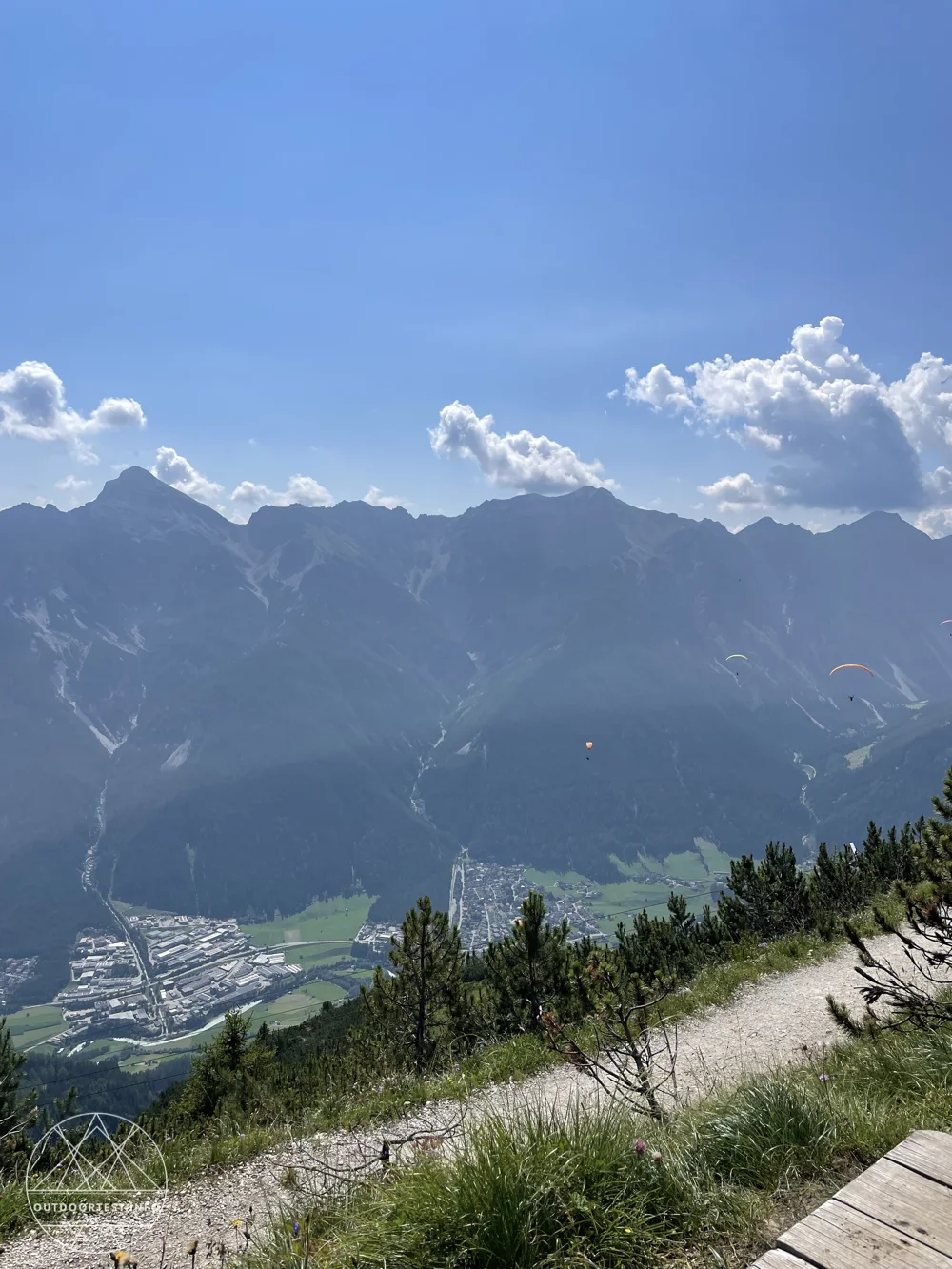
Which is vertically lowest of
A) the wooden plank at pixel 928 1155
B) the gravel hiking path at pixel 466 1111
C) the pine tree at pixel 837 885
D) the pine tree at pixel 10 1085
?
the pine tree at pixel 10 1085

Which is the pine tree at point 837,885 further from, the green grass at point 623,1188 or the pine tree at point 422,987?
the green grass at point 623,1188

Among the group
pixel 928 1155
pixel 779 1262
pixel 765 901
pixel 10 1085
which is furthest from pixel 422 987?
pixel 779 1262

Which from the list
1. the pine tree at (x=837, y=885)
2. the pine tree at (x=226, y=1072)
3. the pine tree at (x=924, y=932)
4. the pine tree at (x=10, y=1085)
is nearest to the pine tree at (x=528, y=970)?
the pine tree at (x=226, y=1072)

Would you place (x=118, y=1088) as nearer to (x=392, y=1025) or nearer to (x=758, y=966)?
(x=392, y=1025)

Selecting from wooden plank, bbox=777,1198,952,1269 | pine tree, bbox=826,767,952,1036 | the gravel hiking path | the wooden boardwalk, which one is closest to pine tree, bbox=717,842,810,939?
the gravel hiking path

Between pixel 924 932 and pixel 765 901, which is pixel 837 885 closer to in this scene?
pixel 765 901

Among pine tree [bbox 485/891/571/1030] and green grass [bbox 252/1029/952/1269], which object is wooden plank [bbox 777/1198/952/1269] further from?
pine tree [bbox 485/891/571/1030]
